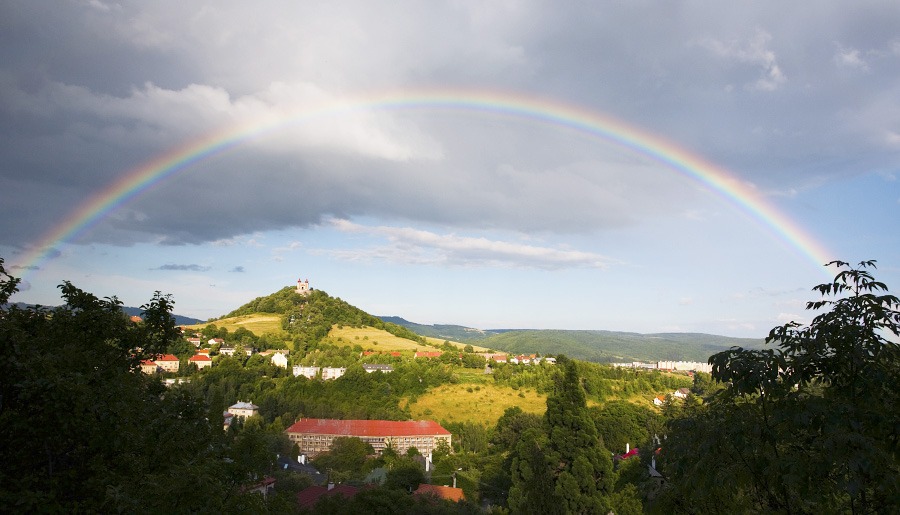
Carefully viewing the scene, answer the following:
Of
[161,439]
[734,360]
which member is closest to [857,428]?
[734,360]

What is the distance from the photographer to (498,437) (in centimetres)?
6028

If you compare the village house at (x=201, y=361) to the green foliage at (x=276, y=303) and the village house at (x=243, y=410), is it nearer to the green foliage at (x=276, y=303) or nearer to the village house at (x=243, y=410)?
the village house at (x=243, y=410)

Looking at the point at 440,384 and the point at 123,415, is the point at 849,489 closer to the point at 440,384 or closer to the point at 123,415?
the point at 123,415

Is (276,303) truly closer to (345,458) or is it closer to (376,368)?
(376,368)

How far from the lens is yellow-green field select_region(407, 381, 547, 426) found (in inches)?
3309

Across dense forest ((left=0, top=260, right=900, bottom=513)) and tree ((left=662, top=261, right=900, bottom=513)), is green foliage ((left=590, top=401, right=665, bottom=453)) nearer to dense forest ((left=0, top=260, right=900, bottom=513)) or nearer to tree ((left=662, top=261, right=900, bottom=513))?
dense forest ((left=0, top=260, right=900, bottom=513))

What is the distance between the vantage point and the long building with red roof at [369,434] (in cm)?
6625

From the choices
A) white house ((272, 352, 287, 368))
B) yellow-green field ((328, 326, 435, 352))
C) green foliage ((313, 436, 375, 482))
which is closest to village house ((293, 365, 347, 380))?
white house ((272, 352, 287, 368))

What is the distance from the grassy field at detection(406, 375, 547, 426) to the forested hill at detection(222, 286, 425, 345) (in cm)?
5288

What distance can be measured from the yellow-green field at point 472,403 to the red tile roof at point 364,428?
1132 cm

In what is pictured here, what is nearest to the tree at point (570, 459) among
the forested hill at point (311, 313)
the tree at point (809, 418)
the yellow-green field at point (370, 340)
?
the tree at point (809, 418)

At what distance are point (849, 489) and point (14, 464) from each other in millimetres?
8835

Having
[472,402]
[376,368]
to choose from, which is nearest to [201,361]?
[376,368]

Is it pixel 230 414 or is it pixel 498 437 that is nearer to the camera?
pixel 498 437
